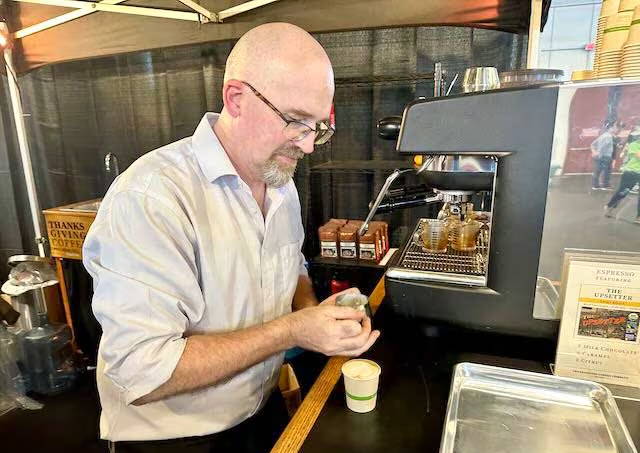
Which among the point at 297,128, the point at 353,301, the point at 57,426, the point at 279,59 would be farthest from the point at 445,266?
the point at 57,426

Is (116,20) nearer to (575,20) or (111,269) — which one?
(111,269)

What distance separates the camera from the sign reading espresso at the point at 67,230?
7.43 ft

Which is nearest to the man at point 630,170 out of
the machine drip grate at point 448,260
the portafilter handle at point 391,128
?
the machine drip grate at point 448,260

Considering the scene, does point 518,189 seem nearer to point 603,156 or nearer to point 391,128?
point 603,156

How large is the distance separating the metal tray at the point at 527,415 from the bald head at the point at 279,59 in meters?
0.68

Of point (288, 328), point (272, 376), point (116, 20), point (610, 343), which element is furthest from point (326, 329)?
point (116, 20)

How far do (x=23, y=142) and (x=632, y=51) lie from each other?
9.40ft

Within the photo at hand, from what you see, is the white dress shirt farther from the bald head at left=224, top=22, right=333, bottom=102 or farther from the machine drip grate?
the machine drip grate

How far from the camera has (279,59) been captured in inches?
36.6

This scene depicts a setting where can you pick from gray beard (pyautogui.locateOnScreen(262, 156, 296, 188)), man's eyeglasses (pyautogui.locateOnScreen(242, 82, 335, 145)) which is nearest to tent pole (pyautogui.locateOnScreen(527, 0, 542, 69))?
man's eyeglasses (pyautogui.locateOnScreen(242, 82, 335, 145))

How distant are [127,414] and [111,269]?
0.40m

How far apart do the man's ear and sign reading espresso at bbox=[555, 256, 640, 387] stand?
756mm

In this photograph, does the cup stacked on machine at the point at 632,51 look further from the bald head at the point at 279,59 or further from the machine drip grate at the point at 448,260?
the bald head at the point at 279,59

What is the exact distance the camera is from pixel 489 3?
1.84 m
